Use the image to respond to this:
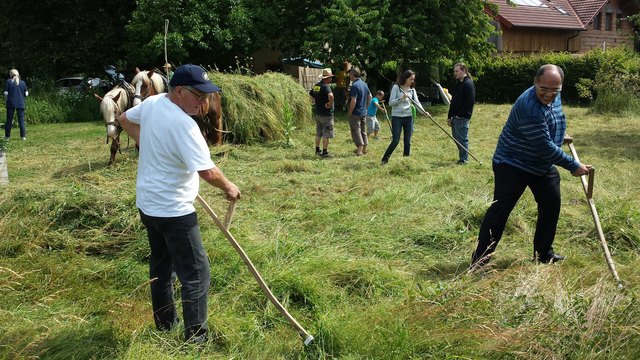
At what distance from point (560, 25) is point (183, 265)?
3430 centimetres

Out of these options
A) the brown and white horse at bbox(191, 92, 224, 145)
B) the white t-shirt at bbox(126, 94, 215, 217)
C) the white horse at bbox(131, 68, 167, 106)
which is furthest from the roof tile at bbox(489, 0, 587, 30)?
the white t-shirt at bbox(126, 94, 215, 217)

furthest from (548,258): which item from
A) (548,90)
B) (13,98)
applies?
(13,98)

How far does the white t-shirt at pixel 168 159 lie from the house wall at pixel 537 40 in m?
31.5

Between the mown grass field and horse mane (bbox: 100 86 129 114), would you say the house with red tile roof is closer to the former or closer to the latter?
horse mane (bbox: 100 86 129 114)

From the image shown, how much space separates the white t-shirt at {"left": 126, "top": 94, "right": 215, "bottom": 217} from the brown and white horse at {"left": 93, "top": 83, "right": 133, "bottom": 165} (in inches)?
261

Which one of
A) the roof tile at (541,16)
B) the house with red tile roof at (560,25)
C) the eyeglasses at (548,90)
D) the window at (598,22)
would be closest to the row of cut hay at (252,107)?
the eyeglasses at (548,90)

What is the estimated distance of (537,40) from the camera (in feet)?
111

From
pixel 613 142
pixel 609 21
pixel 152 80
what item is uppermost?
pixel 609 21

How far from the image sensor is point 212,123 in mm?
12453

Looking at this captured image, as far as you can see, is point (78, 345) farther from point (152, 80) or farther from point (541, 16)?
point (541, 16)

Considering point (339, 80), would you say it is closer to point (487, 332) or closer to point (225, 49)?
point (225, 49)

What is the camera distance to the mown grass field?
3.43 meters

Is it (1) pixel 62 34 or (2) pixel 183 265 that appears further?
(1) pixel 62 34

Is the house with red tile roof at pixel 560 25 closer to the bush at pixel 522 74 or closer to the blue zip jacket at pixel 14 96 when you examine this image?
the bush at pixel 522 74
